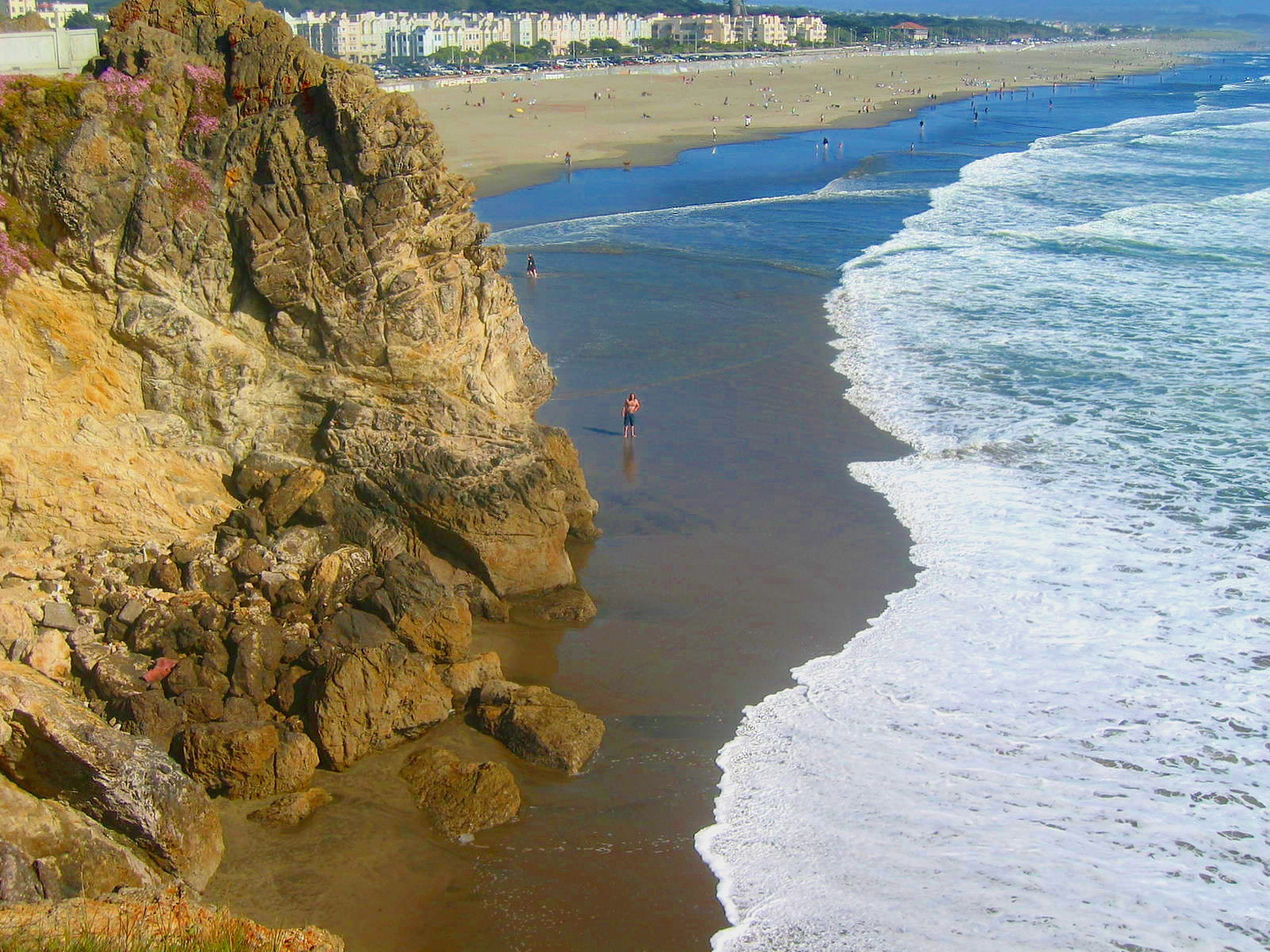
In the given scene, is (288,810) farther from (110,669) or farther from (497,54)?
(497,54)

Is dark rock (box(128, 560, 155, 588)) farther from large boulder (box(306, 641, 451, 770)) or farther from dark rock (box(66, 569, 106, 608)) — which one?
large boulder (box(306, 641, 451, 770))

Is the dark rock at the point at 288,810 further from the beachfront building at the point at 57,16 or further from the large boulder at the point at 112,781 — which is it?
the beachfront building at the point at 57,16

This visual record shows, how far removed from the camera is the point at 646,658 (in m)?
12.4

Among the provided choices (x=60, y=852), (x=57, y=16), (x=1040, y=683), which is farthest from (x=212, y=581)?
(x=57, y=16)

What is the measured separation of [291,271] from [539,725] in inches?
236

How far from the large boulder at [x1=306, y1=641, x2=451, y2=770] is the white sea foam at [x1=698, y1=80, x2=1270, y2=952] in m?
3.04

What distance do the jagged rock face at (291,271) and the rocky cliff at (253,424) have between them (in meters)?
0.03

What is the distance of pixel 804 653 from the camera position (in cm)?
1264

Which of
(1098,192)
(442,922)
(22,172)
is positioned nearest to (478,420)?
(22,172)

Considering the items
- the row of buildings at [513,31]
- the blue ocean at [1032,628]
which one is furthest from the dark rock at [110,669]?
the row of buildings at [513,31]

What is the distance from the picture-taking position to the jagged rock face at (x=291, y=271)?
12.3 meters

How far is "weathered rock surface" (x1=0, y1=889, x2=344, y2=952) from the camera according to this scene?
649 centimetres

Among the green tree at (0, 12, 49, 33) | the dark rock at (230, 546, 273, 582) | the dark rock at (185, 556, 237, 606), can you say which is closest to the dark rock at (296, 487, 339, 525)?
the dark rock at (230, 546, 273, 582)

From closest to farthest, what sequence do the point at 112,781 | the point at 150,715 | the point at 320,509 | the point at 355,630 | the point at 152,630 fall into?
the point at 112,781, the point at 150,715, the point at 152,630, the point at 355,630, the point at 320,509
